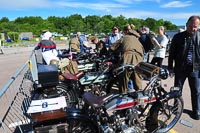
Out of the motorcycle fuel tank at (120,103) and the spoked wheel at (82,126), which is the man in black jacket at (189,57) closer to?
the motorcycle fuel tank at (120,103)

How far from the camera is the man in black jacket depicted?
13.6ft

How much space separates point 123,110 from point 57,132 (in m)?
1.02

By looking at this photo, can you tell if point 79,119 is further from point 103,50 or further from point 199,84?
point 103,50

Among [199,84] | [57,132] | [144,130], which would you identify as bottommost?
[144,130]

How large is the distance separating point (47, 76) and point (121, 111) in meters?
1.43

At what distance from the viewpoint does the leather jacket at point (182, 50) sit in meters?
4.16

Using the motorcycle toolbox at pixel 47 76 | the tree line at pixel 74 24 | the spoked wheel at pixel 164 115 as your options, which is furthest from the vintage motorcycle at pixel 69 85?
the tree line at pixel 74 24

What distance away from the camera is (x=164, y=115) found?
3791 millimetres

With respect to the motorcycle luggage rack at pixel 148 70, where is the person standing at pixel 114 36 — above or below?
above

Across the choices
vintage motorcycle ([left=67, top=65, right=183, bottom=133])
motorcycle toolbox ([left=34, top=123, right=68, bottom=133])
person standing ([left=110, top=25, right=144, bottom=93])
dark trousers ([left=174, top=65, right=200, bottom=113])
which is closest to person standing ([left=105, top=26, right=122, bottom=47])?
person standing ([left=110, top=25, right=144, bottom=93])

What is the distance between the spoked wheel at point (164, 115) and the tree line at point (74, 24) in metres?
58.3

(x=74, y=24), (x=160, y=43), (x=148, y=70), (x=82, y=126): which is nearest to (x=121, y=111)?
(x=82, y=126)

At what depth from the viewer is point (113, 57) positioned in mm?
6434

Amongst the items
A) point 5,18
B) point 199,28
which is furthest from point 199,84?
point 5,18
